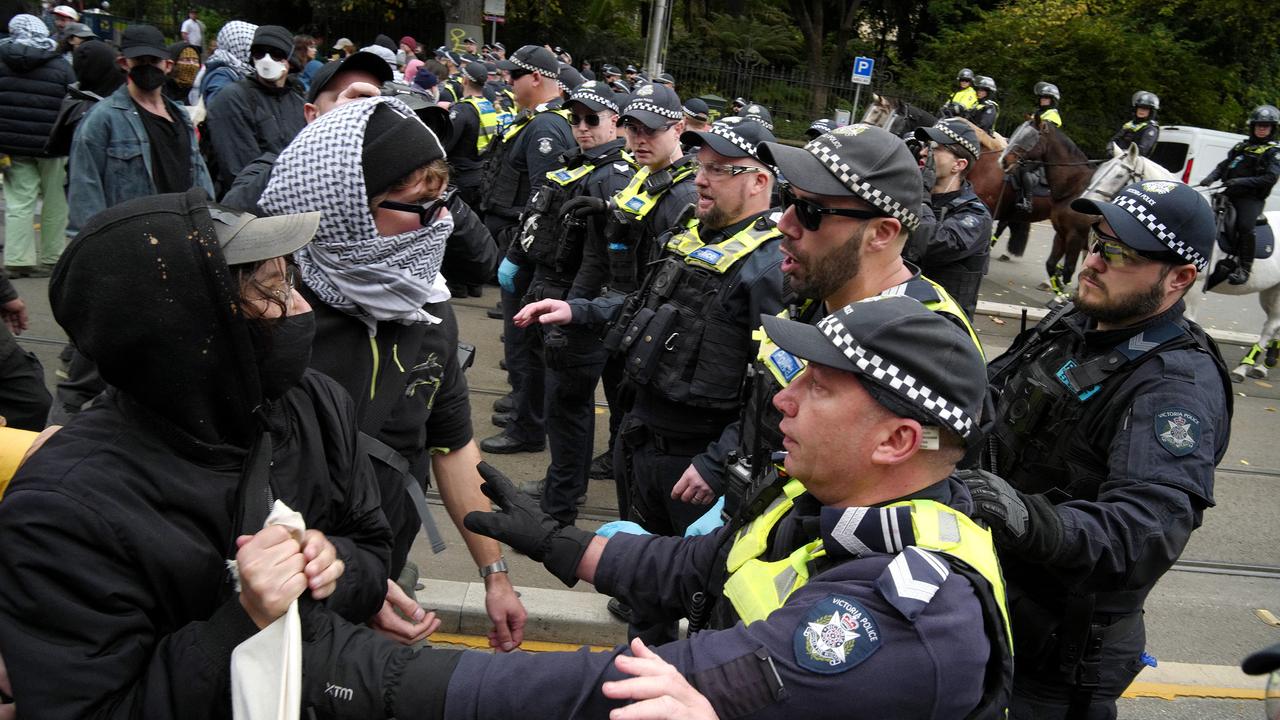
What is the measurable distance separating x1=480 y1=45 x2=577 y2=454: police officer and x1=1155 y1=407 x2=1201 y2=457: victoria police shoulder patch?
13.2 feet

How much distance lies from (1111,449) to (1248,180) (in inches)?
364

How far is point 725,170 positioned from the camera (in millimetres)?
4129

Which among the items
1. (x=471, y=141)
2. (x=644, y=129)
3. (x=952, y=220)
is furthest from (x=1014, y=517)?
(x=471, y=141)

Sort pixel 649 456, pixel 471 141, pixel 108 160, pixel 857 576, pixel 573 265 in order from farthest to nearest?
pixel 471 141
pixel 108 160
pixel 573 265
pixel 649 456
pixel 857 576

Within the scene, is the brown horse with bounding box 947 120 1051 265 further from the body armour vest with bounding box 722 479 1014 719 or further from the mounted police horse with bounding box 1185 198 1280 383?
the body armour vest with bounding box 722 479 1014 719

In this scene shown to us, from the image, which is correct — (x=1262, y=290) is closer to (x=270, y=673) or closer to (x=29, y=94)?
(x=270, y=673)

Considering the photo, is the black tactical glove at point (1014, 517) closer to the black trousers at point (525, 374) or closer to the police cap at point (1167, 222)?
the police cap at point (1167, 222)

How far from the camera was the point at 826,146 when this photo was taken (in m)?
2.97

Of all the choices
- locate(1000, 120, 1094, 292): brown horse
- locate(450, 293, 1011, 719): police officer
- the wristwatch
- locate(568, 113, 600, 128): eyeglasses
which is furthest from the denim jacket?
locate(1000, 120, 1094, 292): brown horse

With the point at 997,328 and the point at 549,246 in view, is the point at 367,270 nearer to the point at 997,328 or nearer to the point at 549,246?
the point at 549,246

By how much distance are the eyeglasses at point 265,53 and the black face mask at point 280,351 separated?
5.82 metres

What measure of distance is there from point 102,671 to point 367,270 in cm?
114

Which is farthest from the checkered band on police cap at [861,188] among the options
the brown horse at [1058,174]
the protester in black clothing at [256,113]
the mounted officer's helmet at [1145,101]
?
the mounted officer's helmet at [1145,101]

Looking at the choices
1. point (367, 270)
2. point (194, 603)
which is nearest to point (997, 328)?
point (367, 270)
